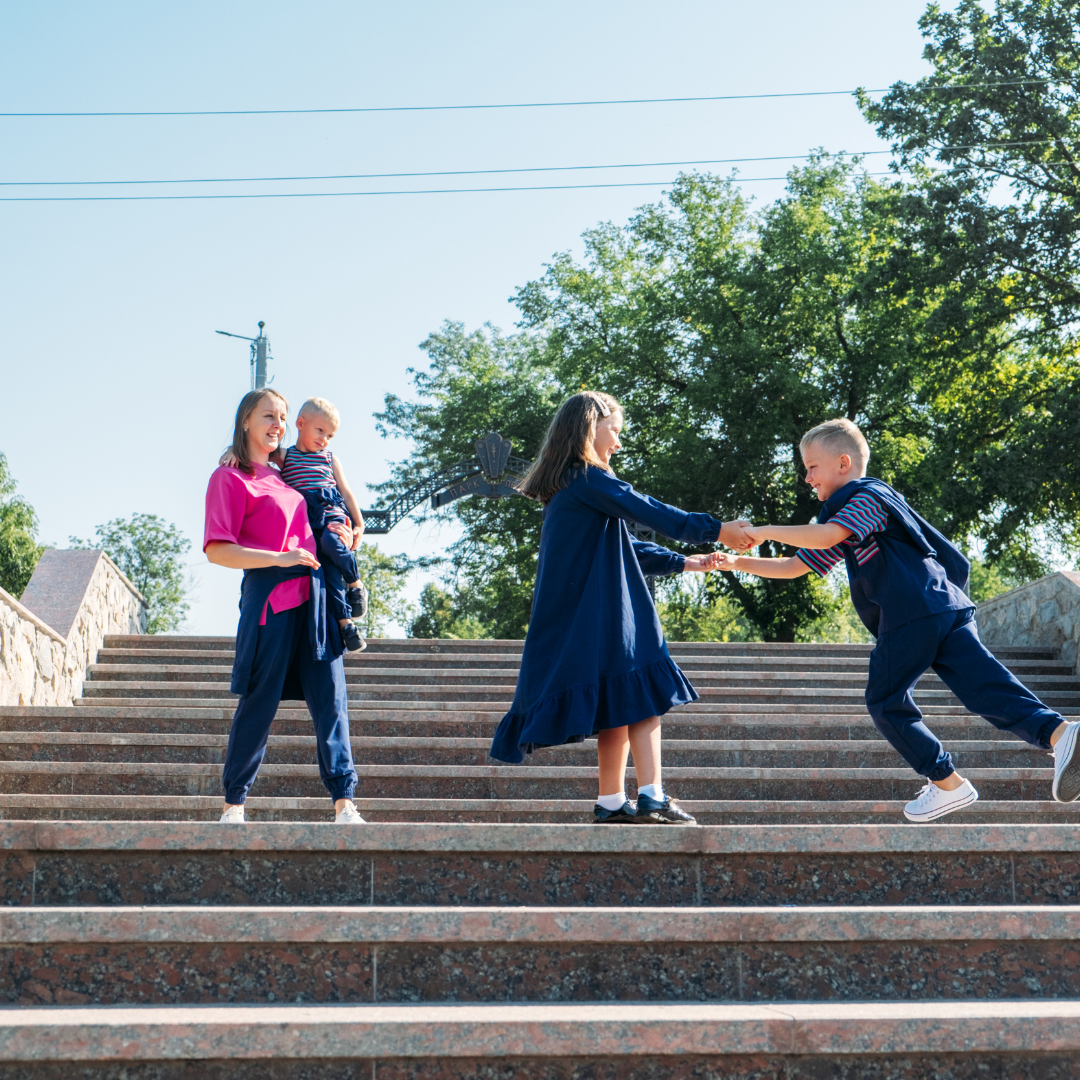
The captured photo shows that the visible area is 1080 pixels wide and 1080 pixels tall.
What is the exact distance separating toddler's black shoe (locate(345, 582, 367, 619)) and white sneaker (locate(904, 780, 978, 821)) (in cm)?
223

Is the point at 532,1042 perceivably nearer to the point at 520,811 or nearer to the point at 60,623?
the point at 520,811

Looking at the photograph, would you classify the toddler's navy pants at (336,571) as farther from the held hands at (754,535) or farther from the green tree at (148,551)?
the green tree at (148,551)

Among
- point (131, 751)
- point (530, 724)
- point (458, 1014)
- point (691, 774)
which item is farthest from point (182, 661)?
point (458, 1014)

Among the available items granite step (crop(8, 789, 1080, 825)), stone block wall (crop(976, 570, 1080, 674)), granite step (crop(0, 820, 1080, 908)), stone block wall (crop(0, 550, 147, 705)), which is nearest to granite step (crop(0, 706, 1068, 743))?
stone block wall (crop(0, 550, 147, 705))

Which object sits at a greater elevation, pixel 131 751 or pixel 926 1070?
pixel 131 751

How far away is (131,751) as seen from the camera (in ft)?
22.7

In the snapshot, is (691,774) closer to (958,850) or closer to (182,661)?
(958,850)

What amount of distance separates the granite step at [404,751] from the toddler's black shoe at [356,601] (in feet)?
A: 7.57

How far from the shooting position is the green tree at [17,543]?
121ft

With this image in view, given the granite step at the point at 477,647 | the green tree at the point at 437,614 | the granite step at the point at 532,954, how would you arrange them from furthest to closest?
the green tree at the point at 437,614
the granite step at the point at 477,647
the granite step at the point at 532,954

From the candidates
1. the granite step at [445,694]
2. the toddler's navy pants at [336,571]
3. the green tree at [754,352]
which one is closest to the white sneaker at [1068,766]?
the toddler's navy pants at [336,571]

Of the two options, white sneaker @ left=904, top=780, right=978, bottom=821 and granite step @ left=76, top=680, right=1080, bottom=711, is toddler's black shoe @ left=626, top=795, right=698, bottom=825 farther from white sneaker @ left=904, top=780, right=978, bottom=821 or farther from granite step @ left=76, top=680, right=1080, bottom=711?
granite step @ left=76, top=680, right=1080, bottom=711

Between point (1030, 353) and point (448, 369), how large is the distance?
17163mm

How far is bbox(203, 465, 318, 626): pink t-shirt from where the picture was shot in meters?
4.43
